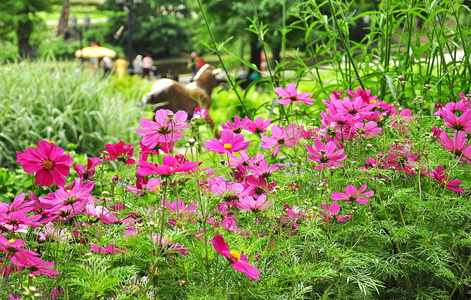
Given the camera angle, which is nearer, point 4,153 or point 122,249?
point 122,249

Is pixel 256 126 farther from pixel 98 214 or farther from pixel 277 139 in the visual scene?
pixel 98 214

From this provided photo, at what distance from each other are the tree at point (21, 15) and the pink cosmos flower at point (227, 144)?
26.4 metres

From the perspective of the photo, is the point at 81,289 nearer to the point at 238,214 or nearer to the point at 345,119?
the point at 238,214

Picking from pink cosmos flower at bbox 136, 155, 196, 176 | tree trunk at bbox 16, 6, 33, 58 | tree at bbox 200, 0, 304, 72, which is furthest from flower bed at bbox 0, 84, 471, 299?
tree trunk at bbox 16, 6, 33, 58

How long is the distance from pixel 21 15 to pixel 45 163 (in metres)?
26.8

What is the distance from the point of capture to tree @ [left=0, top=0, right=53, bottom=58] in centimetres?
2324

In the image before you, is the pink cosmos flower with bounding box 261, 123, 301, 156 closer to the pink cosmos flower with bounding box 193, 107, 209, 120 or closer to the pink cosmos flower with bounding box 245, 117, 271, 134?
the pink cosmos flower with bounding box 245, 117, 271, 134

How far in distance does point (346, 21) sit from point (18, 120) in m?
2.80

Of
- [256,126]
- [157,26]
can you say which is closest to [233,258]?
[256,126]

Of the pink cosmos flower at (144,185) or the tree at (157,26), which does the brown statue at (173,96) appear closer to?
the pink cosmos flower at (144,185)

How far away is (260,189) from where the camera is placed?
833mm

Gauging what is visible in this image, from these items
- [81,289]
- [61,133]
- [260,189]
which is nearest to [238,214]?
[260,189]

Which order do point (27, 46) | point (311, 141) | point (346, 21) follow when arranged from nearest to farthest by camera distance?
1. point (311, 141)
2. point (346, 21)
3. point (27, 46)

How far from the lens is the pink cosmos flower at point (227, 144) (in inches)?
30.3
